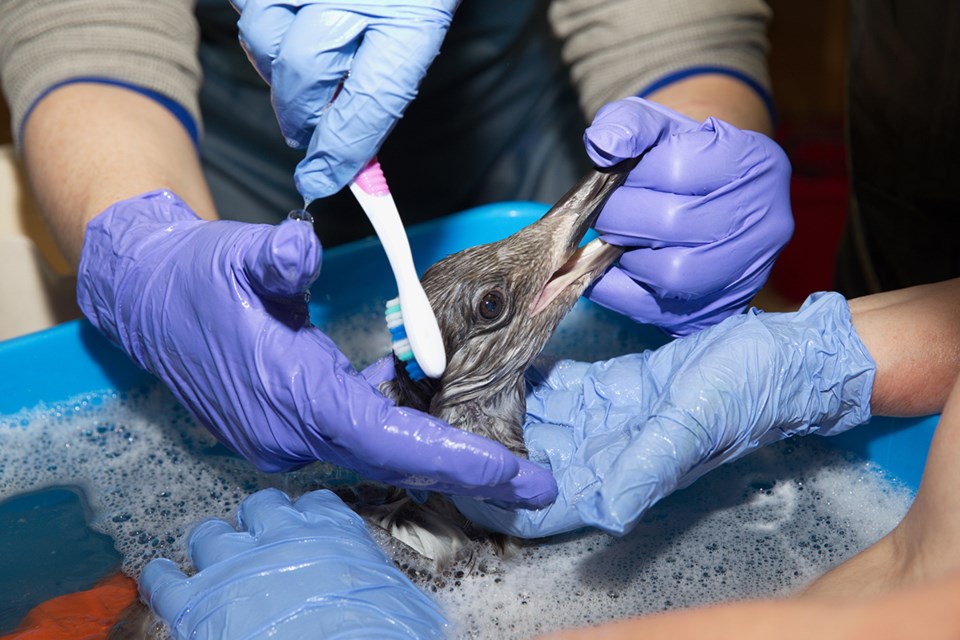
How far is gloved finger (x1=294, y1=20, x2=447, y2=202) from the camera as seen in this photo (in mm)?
1032

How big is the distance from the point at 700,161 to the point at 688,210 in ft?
0.21

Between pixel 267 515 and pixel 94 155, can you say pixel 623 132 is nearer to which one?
pixel 267 515

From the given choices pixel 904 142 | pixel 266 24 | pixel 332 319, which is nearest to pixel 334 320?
pixel 332 319

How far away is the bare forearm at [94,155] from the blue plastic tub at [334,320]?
158 mm

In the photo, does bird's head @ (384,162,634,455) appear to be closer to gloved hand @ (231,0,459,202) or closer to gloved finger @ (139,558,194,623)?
gloved hand @ (231,0,459,202)

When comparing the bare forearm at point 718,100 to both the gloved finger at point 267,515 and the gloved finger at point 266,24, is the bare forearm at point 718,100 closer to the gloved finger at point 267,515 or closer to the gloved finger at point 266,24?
the gloved finger at point 266,24

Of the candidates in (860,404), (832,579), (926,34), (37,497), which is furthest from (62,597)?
(926,34)

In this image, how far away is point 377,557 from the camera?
1064mm

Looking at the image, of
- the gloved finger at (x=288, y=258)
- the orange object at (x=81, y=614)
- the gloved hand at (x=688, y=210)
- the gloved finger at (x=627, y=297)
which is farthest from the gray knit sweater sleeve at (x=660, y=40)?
the orange object at (x=81, y=614)

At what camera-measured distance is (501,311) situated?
1122mm

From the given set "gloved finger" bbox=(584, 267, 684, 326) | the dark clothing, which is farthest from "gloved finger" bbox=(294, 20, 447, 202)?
the dark clothing

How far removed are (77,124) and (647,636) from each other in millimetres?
1213

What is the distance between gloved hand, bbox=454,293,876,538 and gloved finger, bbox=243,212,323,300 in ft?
1.20

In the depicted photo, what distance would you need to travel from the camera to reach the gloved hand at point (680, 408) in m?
0.99
